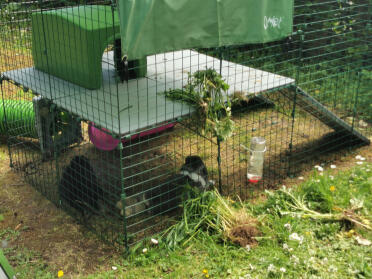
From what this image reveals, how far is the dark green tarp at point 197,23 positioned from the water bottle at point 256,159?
1178 mm

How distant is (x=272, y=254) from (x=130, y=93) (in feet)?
6.53

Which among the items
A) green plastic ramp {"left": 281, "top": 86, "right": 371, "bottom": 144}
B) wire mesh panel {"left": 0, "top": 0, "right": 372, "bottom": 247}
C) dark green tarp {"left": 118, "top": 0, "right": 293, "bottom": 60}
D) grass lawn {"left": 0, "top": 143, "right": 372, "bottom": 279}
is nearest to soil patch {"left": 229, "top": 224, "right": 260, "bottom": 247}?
grass lawn {"left": 0, "top": 143, "right": 372, "bottom": 279}

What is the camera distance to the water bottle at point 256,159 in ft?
16.5

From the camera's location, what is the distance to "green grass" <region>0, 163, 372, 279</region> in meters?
3.72

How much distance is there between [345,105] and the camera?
663 cm

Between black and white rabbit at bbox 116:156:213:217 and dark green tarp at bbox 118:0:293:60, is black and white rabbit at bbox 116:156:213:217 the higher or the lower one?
the lower one

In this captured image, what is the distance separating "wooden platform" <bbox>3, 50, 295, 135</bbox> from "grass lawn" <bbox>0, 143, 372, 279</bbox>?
3.30 ft

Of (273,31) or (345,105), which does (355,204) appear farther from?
(345,105)

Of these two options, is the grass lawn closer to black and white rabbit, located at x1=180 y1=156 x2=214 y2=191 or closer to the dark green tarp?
black and white rabbit, located at x1=180 y1=156 x2=214 y2=191

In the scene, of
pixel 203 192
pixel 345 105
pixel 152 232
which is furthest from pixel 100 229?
pixel 345 105

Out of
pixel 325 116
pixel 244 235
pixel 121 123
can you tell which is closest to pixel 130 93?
pixel 121 123

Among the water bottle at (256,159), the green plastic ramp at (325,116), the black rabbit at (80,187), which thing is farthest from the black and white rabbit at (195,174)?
the green plastic ramp at (325,116)

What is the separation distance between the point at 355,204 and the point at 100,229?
234cm

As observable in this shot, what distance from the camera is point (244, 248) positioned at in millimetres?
3963
